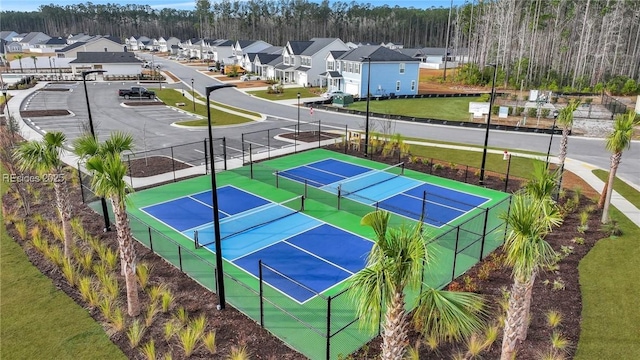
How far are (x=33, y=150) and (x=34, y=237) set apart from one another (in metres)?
4.05

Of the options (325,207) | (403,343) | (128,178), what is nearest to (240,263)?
(325,207)

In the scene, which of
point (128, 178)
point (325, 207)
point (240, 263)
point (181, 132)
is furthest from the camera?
point (181, 132)

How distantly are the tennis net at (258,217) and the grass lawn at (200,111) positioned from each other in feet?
72.8

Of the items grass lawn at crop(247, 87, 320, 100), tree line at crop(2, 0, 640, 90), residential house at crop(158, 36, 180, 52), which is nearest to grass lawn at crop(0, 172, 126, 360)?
grass lawn at crop(247, 87, 320, 100)

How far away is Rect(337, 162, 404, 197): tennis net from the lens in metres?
23.2

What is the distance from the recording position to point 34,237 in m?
16.4

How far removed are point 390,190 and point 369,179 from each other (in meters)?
2.02

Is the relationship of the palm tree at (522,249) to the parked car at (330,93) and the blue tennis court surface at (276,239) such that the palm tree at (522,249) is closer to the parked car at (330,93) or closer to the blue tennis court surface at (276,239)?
the blue tennis court surface at (276,239)

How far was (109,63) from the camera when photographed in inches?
3137

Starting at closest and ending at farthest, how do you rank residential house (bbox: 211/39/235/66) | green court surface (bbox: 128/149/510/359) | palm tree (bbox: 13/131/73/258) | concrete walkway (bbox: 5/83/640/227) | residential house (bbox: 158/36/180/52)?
green court surface (bbox: 128/149/510/359) → palm tree (bbox: 13/131/73/258) → concrete walkway (bbox: 5/83/640/227) → residential house (bbox: 211/39/235/66) → residential house (bbox: 158/36/180/52)

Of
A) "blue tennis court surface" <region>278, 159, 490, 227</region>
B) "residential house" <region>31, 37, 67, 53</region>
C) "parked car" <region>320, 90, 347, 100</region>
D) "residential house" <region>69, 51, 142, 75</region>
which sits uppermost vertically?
"residential house" <region>31, 37, 67, 53</region>

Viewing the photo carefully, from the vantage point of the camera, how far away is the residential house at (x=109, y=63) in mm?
79875

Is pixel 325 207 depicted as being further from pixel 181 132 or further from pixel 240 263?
pixel 181 132

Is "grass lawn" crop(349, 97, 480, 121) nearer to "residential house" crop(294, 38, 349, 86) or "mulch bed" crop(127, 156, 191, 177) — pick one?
"residential house" crop(294, 38, 349, 86)
